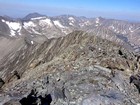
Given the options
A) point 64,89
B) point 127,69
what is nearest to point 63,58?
point 127,69

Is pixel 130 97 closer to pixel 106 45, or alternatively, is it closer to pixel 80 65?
pixel 80 65

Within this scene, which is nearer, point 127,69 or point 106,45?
point 127,69

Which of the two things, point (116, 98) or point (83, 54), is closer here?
point (116, 98)

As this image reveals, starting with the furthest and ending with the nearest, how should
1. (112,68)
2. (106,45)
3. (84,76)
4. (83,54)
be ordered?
(106,45) → (83,54) → (112,68) → (84,76)

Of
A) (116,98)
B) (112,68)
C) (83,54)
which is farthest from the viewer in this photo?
(83,54)

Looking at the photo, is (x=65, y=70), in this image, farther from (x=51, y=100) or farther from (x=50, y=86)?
(x=51, y=100)

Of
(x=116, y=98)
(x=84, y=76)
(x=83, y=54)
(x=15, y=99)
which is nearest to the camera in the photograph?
(x=15, y=99)

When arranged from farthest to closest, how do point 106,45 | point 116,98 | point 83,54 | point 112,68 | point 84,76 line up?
point 106,45, point 83,54, point 112,68, point 84,76, point 116,98

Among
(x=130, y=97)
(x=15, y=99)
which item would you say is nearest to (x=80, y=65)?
(x=130, y=97)
